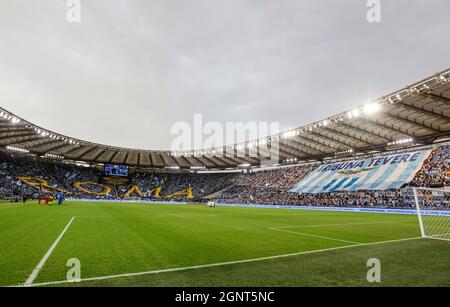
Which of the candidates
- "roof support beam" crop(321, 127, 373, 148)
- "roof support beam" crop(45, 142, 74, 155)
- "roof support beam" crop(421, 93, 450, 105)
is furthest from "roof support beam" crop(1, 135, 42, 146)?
"roof support beam" crop(421, 93, 450, 105)

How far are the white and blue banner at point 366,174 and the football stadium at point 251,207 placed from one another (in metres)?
0.28

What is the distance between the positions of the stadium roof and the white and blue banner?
2.47m

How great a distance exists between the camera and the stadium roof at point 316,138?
3097 centimetres

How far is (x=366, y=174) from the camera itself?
47.5 m

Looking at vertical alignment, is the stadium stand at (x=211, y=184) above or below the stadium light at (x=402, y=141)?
below

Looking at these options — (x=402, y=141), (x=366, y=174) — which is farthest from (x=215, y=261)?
(x=366, y=174)

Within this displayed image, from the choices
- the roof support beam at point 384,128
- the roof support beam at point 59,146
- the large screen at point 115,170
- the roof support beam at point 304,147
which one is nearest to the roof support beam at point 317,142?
the roof support beam at point 304,147

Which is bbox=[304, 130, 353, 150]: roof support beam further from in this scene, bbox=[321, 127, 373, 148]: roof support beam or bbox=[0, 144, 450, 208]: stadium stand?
bbox=[0, 144, 450, 208]: stadium stand

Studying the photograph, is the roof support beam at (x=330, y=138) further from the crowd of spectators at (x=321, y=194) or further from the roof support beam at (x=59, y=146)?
the roof support beam at (x=59, y=146)

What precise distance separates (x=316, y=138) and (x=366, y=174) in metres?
10.6

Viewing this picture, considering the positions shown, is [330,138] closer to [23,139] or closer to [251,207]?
[251,207]

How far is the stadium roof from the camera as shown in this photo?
31.0 metres
